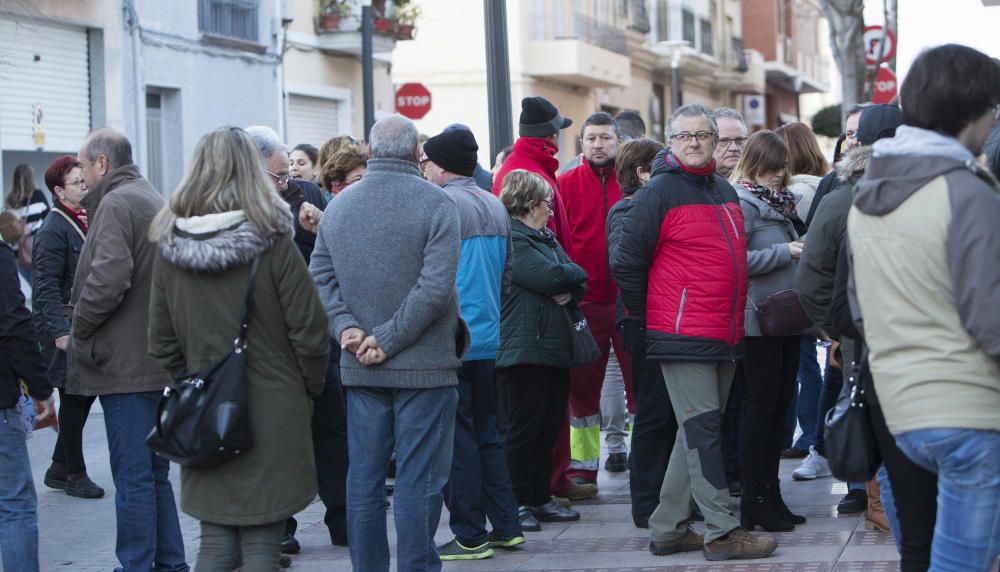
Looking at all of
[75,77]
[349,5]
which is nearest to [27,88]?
[75,77]

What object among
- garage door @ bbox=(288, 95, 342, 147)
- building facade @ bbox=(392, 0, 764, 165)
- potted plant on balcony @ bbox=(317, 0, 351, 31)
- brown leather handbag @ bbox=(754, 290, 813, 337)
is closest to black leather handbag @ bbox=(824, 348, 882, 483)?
brown leather handbag @ bbox=(754, 290, 813, 337)

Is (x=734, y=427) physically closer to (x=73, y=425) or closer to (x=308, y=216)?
(x=308, y=216)

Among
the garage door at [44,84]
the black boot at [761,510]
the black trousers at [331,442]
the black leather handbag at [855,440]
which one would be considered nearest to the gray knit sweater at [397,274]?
the black trousers at [331,442]

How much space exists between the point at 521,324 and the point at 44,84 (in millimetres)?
11553

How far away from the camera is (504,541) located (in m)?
6.78

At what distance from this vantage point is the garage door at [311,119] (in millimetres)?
22578

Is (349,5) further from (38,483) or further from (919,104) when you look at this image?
(919,104)

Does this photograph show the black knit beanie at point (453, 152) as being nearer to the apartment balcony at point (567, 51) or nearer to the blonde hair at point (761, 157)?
the blonde hair at point (761, 157)

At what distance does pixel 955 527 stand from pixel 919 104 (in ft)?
3.73

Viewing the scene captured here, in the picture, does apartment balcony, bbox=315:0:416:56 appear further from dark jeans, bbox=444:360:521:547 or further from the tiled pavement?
dark jeans, bbox=444:360:521:547

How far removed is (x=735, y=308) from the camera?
20.4 feet

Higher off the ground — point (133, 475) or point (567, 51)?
point (567, 51)

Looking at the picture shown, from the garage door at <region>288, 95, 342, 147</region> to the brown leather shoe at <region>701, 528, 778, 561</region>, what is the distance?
16861mm

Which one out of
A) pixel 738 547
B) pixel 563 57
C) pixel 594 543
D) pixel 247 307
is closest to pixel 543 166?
pixel 594 543
